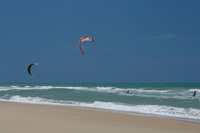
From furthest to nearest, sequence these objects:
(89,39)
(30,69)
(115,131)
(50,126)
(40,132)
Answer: (30,69), (89,39), (50,126), (115,131), (40,132)

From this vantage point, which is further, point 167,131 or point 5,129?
point 167,131

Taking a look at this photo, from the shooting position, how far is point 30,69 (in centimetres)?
2002

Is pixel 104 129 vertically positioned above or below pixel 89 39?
below

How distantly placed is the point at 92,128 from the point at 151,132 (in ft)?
4.53

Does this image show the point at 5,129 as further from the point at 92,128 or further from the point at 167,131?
the point at 167,131

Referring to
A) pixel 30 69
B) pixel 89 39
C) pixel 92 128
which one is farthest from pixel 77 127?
pixel 30 69

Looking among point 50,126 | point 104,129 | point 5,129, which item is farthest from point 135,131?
point 5,129

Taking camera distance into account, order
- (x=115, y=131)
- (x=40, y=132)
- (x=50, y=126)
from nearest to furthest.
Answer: (x=40, y=132) < (x=115, y=131) < (x=50, y=126)

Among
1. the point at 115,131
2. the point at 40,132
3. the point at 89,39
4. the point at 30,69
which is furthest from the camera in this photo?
the point at 30,69

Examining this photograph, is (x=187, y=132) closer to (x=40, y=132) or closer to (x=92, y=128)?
(x=92, y=128)

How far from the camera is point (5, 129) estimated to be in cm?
560

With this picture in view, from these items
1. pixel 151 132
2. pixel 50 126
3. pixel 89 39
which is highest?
pixel 89 39

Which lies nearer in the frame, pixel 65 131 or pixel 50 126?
pixel 65 131

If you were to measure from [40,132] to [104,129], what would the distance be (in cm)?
150
